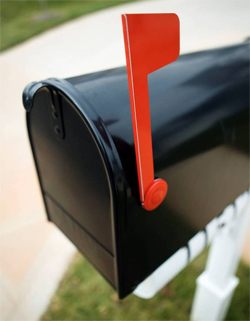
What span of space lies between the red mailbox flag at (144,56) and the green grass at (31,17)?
4.97ft

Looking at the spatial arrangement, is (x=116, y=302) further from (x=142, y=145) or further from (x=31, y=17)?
(x=31, y=17)

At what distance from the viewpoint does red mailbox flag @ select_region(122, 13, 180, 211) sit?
38 cm

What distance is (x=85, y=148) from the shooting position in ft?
1.69

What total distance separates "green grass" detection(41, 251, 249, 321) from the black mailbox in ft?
3.70

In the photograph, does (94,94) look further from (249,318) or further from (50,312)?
(249,318)

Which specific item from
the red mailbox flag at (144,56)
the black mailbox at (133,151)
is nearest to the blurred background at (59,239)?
the black mailbox at (133,151)

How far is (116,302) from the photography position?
5.65 feet

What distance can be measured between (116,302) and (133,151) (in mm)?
1515

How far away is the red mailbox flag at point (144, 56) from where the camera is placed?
1.24 feet

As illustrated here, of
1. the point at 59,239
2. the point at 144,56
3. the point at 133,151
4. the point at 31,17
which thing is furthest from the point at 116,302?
the point at 31,17

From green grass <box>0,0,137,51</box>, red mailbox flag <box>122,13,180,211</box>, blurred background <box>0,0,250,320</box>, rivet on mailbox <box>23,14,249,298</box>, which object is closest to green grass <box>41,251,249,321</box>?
blurred background <box>0,0,250,320</box>

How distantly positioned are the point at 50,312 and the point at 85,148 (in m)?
1.45

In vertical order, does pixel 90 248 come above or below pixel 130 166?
below

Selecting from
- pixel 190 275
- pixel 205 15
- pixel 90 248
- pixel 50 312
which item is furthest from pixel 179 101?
pixel 190 275
